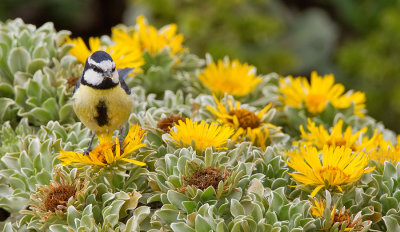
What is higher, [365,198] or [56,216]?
[365,198]

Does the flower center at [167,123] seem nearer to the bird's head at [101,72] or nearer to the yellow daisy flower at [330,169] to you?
the bird's head at [101,72]

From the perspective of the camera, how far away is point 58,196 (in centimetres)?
146

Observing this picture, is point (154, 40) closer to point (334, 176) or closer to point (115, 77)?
point (115, 77)

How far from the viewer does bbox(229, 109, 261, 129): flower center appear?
179 cm

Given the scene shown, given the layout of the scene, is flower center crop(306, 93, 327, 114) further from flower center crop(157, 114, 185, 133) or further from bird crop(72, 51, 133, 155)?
bird crop(72, 51, 133, 155)

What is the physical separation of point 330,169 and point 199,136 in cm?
36

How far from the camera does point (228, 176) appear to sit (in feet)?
4.76

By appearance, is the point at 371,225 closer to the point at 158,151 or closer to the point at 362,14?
the point at 158,151

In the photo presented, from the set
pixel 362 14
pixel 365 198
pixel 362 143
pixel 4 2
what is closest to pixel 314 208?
pixel 365 198

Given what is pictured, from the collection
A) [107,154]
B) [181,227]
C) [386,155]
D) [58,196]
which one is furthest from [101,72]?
[386,155]

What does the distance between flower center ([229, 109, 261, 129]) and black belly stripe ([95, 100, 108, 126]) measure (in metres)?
0.42

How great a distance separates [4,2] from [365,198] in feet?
14.3

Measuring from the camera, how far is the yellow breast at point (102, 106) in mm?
1566

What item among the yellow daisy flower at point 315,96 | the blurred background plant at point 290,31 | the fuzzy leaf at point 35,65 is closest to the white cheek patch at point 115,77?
the fuzzy leaf at point 35,65
